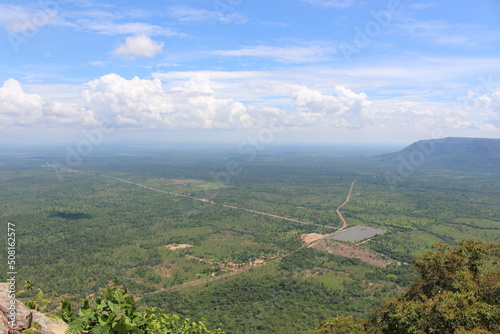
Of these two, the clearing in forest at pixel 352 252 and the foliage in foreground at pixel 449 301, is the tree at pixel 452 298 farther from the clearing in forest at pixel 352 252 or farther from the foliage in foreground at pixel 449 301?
the clearing in forest at pixel 352 252

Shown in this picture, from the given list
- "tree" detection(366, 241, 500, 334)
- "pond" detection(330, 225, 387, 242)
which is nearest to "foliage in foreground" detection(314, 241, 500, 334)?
"tree" detection(366, 241, 500, 334)

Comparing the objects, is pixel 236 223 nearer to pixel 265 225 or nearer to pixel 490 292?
pixel 265 225

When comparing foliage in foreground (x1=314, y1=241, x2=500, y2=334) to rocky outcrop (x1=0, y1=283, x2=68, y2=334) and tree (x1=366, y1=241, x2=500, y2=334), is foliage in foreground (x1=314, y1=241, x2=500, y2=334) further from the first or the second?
rocky outcrop (x1=0, y1=283, x2=68, y2=334)

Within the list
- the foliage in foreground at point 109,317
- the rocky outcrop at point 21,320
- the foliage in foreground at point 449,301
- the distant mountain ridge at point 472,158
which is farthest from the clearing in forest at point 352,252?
the distant mountain ridge at point 472,158

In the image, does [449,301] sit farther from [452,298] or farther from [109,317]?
[109,317]

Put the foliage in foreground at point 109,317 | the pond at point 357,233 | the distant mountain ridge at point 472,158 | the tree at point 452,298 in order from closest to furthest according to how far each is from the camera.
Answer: the foliage in foreground at point 109,317 → the tree at point 452,298 → the pond at point 357,233 → the distant mountain ridge at point 472,158
